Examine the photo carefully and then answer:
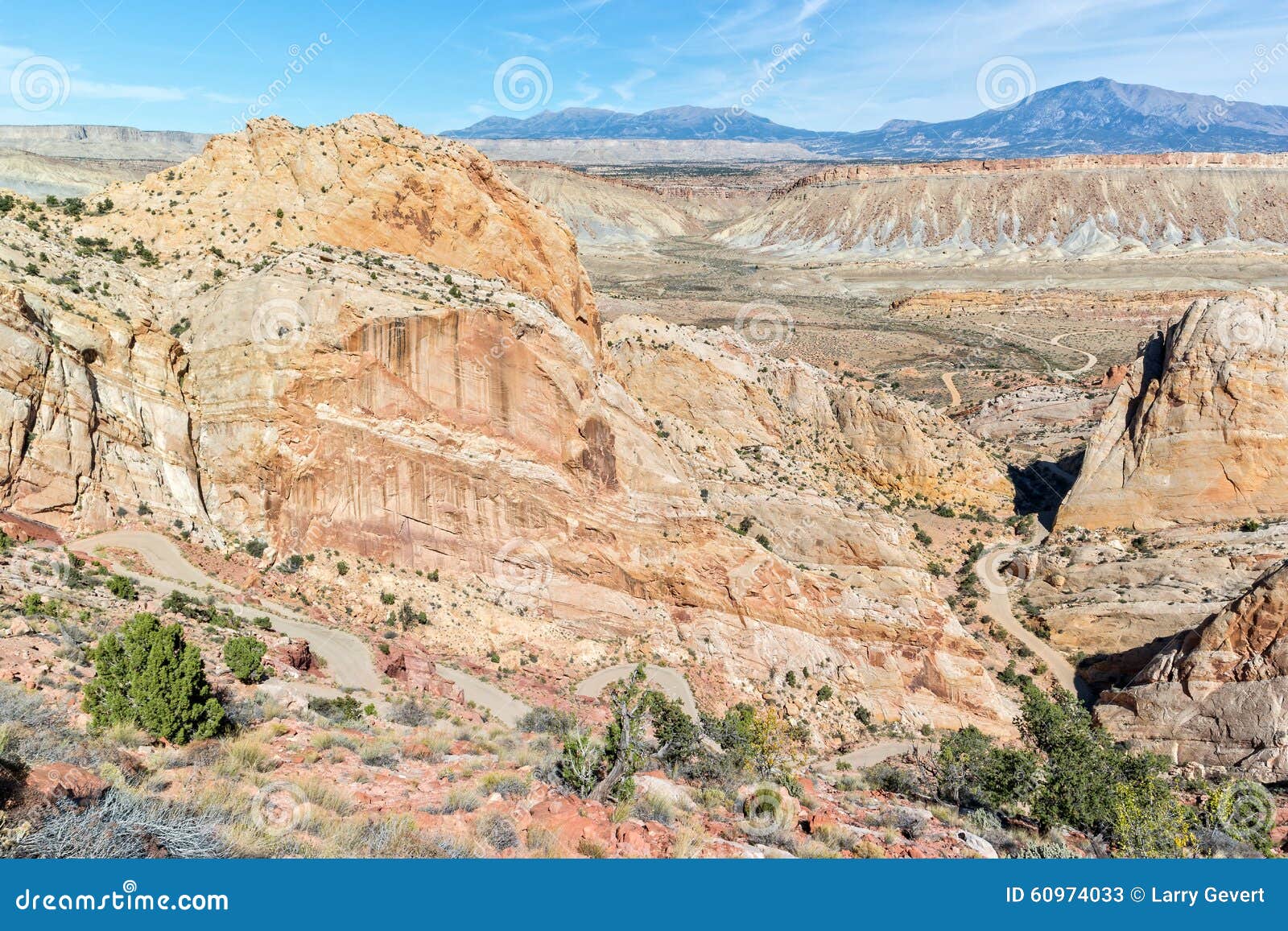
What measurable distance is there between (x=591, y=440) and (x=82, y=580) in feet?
49.7

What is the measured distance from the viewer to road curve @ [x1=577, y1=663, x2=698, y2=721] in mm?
25359

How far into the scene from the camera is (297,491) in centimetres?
2547

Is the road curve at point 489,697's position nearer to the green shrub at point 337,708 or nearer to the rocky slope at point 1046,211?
the green shrub at point 337,708

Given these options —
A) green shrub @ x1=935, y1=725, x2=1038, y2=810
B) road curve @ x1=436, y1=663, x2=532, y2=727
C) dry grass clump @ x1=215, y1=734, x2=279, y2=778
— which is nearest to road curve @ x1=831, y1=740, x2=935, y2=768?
green shrub @ x1=935, y1=725, x2=1038, y2=810

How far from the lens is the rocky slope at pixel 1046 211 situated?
154 meters

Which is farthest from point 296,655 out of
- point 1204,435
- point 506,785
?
point 1204,435

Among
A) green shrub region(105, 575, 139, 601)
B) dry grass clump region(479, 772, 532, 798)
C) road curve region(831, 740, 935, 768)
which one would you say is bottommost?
road curve region(831, 740, 935, 768)

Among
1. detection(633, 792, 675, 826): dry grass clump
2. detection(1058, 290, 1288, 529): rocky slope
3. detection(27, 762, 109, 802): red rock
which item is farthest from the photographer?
detection(1058, 290, 1288, 529): rocky slope

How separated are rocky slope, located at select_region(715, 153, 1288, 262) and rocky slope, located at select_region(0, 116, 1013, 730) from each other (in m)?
144

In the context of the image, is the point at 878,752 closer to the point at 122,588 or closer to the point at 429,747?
the point at 429,747

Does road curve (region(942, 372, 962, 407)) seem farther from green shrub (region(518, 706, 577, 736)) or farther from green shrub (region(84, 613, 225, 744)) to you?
green shrub (region(84, 613, 225, 744))

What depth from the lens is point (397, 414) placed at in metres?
25.2

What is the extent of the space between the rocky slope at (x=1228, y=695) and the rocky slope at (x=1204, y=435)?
15.7 meters

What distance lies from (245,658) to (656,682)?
13.4m
